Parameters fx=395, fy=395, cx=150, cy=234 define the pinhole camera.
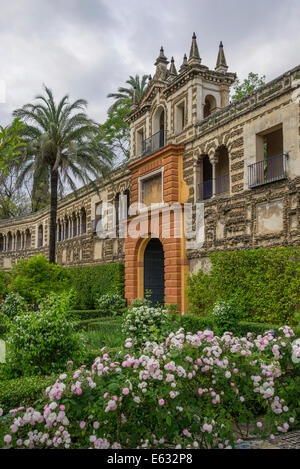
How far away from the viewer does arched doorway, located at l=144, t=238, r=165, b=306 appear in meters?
20.8

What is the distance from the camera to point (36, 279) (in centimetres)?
1820

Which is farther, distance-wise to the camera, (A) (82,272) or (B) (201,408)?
(A) (82,272)

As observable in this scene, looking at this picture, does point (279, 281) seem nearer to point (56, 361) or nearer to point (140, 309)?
point (140, 309)

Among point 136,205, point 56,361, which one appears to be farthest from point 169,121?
point 56,361

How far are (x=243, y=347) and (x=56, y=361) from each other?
301cm

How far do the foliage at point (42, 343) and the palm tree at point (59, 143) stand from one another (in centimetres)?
1464

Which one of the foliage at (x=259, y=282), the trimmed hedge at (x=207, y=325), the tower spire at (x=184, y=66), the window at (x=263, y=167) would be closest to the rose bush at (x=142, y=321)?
the trimmed hedge at (x=207, y=325)

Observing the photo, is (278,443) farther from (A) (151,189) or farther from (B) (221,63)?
(B) (221,63)

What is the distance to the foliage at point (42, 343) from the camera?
5.99 meters

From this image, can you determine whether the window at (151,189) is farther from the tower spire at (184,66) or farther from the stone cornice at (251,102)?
the tower spire at (184,66)

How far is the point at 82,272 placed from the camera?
26125 millimetres

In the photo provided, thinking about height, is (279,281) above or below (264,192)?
below

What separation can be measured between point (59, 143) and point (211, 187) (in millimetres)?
8545

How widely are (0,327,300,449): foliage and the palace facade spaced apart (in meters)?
8.37
